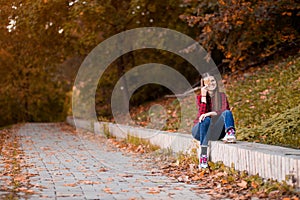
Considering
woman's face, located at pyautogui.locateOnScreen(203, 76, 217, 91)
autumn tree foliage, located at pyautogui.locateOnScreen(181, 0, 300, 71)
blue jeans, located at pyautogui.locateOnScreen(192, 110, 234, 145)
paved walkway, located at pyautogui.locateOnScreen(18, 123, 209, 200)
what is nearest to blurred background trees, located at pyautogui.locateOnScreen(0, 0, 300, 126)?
autumn tree foliage, located at pyautogui.locateOnScreen(181, 0, 300, 71)

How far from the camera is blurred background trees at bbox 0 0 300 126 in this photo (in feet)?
60.5

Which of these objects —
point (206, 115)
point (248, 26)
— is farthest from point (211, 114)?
point (248, 26)

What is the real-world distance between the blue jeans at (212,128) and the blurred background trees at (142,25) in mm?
8654

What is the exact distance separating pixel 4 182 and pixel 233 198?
10.9 feet

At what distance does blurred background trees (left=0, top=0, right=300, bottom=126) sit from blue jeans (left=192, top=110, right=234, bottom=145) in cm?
865

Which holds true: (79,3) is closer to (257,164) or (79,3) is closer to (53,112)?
(257,164)

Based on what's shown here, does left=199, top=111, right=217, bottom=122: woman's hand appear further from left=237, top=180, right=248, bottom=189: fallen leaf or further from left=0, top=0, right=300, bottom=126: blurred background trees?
left=0, top=0, right=300, bottom=126: blurred background trees

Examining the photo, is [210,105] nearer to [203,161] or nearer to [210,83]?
[210,83]

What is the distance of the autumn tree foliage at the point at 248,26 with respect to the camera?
17312mm

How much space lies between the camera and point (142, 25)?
82.0 ft

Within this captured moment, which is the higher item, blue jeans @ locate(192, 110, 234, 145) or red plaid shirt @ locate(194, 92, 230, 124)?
red plaid shirt @ locate(194, 92, 230, 124)

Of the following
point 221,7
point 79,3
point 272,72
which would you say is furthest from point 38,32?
point 272,72

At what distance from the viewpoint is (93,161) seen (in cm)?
1093

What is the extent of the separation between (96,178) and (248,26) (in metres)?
12.6
